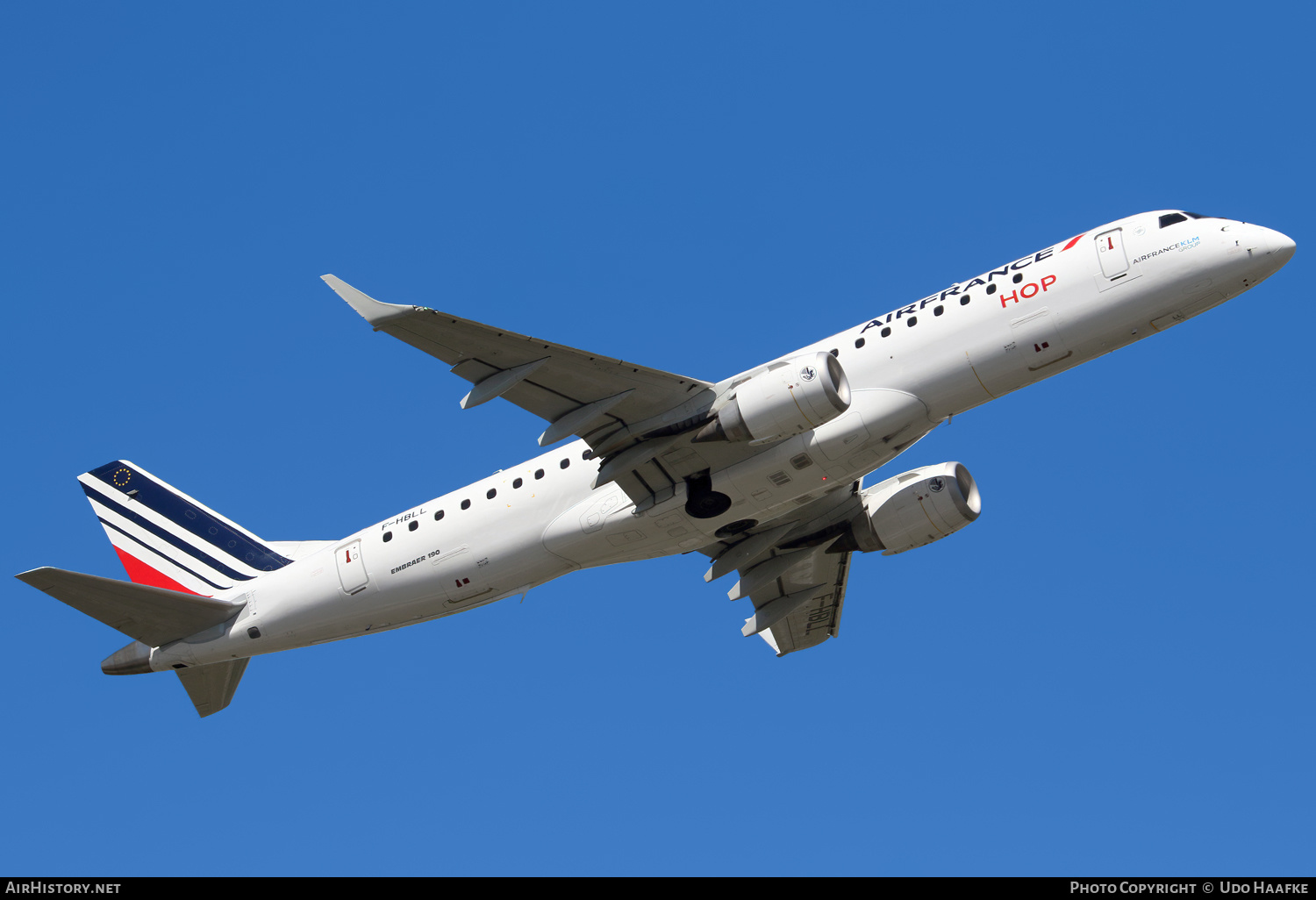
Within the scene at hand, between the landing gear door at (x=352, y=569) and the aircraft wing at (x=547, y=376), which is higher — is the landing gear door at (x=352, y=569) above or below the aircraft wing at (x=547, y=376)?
below

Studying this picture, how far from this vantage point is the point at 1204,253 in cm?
3098

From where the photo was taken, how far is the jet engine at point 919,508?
3750 centimetres

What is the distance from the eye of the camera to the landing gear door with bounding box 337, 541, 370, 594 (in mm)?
35938

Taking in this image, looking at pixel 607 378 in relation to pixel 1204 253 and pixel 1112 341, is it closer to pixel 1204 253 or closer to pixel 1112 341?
pixel 1112 341

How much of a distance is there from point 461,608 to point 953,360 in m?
14.5

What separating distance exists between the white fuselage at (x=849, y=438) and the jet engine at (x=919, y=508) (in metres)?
4.92

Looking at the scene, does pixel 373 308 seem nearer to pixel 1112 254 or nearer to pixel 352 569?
pixel 352 569

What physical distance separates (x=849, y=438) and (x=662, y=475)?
4.73m

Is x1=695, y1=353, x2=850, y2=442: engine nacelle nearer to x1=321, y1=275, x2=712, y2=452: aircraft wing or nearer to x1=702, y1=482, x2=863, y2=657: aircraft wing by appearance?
x1=321, y1=275, x2=712, y2=452: aircraft wing

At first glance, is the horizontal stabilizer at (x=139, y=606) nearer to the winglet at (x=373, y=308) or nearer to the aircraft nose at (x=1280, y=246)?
the winglet at (x=373, y=308)

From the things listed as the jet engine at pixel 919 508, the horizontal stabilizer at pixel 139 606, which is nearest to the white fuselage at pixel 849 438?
the horizontal stabilizer at pixel 139 606

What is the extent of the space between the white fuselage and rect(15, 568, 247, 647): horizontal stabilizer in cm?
136


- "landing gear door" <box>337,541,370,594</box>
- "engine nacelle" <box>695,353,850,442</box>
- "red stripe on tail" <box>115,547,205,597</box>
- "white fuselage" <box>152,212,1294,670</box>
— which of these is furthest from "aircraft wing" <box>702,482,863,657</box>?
"red stripe on tail" <box>115,547,205,597</box>
